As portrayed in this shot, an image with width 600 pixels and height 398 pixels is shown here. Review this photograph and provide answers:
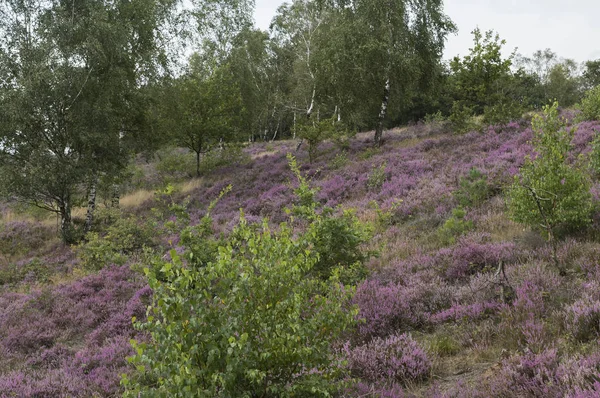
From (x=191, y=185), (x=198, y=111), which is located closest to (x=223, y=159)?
(x=191, y=185)

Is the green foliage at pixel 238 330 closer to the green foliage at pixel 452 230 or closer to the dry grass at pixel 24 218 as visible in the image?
the green foliage at pixel 452 230

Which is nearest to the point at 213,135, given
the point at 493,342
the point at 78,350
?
the point at 78,350

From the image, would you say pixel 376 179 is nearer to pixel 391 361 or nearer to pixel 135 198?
pixel 391 361

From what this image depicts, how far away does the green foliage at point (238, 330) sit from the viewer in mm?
2439

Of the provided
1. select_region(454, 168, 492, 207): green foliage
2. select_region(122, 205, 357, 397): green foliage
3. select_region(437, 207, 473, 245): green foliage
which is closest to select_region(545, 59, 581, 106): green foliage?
select_region(454, 168, 492, 207): green foliage

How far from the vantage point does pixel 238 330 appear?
8.82 ft

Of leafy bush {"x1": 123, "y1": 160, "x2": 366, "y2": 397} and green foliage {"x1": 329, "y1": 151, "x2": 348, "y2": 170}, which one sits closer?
leafy bush {"x1": 123, "y1": 160, "x2": 366, "y2": 397}

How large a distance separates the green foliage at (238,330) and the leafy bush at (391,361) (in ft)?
3.21

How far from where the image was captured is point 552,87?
5347 cm

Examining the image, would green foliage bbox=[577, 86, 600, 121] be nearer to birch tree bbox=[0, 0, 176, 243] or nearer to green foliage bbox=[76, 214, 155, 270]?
green foliage bbox=[76, 214, 155, 270]

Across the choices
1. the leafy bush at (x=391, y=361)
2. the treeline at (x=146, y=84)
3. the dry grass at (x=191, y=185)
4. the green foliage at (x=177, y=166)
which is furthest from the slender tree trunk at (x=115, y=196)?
the leafy bush at (x=391, y=361)

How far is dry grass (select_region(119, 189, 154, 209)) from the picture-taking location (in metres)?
A: 21.7

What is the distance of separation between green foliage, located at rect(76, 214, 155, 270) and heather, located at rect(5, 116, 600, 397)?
0.06 m

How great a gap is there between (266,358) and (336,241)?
3526mm
